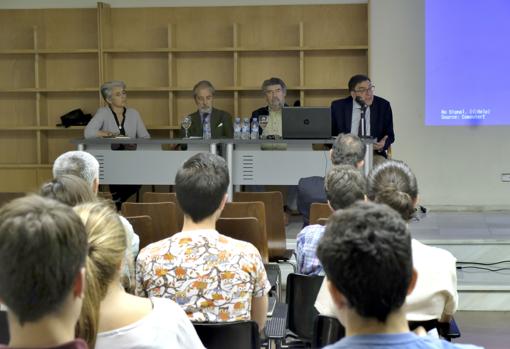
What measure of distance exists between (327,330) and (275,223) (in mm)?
2607

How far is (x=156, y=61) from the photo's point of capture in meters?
8.63

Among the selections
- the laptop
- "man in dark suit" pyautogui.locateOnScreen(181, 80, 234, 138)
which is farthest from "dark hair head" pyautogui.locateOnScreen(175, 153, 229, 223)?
"man in dark suit" pyautogui.locateOnScreen(181, 80, 234, 138)

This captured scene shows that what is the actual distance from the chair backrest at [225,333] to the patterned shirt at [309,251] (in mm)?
808

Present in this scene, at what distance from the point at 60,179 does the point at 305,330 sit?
4.13 ft

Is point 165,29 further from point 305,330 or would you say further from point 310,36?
point 305,330

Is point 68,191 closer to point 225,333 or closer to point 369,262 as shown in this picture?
point 225,333

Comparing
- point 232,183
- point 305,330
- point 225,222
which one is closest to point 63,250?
point 305,330

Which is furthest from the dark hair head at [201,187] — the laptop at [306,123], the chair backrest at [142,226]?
the laptop at [306,123]

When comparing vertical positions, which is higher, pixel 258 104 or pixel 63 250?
pixel 258 104

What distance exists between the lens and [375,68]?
823cm

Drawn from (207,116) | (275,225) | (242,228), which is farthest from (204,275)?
(207,116)

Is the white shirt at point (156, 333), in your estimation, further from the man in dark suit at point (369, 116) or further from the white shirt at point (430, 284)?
the man in dark suit at point (369, 116)

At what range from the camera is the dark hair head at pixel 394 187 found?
247cm

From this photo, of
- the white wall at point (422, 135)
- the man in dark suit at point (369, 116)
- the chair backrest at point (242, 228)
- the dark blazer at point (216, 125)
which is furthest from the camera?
the white wall at point (422, 135)
